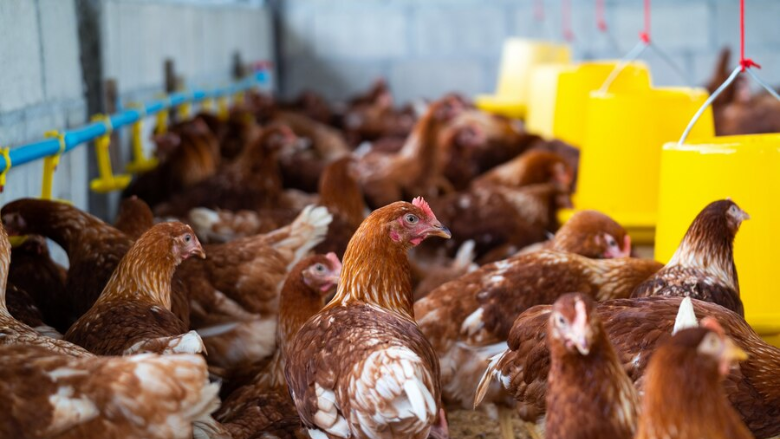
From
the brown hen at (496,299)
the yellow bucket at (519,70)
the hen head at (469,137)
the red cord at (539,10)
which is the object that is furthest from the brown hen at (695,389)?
the red cord at (539,10)

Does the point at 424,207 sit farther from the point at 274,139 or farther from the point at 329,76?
the point at 329,76

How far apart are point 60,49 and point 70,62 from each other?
0.16 m

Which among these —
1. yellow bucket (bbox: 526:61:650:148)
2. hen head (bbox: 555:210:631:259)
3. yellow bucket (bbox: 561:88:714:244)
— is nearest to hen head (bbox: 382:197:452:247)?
hen head (bbox: 555:210:631:259)

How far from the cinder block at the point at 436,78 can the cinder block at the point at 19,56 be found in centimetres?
663

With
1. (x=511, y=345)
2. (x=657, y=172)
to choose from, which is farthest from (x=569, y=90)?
(x=511, y=345)

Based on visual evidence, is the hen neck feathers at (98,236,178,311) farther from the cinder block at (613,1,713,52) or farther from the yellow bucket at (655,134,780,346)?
the cinder block at (613,1,713,52)

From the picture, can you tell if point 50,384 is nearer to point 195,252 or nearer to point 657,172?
point 195,252

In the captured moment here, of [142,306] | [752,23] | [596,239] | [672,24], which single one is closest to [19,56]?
[142,306]

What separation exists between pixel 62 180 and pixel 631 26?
274 inches

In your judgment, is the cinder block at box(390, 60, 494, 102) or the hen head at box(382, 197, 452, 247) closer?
the hen head at box(382, 197, 452, 247)

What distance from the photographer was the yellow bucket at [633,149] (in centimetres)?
388

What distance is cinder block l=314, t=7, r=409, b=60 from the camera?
9.77 m

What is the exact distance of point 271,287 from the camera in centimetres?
339

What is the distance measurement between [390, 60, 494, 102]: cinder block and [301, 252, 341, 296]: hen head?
7.17m
